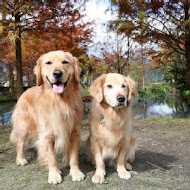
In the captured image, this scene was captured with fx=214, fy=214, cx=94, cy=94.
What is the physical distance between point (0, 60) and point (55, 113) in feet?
50.8

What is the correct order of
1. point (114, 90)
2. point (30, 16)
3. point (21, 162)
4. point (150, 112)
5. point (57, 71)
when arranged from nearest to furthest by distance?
point (57, 71) < point (114, 90) < point (21, 162) < point (30, 16) < point (150, 112)

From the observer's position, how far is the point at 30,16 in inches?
287

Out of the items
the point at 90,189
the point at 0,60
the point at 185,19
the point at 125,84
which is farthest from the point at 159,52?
the point at 0,60

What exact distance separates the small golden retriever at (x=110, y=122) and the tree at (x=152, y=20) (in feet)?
18.5

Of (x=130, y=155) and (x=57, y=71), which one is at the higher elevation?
(x=57, y=71)

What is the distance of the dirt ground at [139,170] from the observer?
7.75 feet

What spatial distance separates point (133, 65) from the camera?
2353cm

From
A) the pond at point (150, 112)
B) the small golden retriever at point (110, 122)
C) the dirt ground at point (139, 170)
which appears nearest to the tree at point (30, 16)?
the pond at point (150, 112)

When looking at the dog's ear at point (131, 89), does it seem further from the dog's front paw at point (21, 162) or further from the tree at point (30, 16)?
the tree at point (30, 16)

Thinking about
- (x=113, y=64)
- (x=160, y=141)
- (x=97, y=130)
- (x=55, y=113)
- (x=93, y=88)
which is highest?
(x=113, y=64)

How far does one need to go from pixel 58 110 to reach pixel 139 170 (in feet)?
4.33

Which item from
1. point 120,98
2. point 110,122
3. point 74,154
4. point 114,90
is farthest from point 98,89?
point 74,154

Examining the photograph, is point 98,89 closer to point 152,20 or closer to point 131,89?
point 131,89

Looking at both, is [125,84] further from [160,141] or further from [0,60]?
[0,60]
